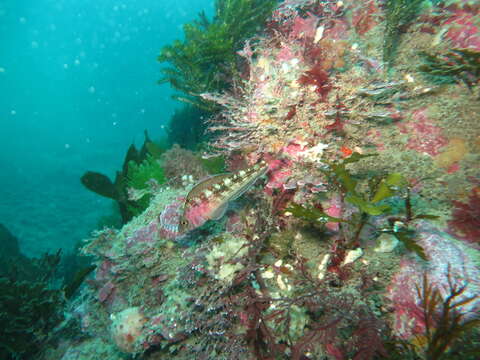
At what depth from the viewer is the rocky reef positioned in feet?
7.15

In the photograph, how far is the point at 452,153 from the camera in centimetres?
300

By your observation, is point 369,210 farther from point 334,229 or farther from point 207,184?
point 207,184

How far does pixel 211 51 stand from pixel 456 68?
14.2 ft

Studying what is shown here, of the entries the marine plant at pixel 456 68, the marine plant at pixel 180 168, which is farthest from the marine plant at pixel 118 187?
the marine plant at pixel 456 68

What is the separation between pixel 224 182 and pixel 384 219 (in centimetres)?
182

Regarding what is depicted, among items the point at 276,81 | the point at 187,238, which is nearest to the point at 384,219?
the point at 276,81

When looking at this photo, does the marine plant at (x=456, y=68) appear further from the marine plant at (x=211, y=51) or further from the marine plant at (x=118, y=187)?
the marine plant at (x=118, y=187)

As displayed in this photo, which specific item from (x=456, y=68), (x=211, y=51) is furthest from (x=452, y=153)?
(x=211, y=51)

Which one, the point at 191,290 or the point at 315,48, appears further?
the point at 315,48

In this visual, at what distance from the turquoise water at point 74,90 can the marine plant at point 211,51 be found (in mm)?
19708

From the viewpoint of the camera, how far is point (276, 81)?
3.47 meters

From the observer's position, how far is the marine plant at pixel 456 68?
9.93 feet

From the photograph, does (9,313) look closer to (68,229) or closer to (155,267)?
(155,267)

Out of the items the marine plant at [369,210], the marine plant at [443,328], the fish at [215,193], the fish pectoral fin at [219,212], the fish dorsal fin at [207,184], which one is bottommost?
the marine plant at [443,328]
